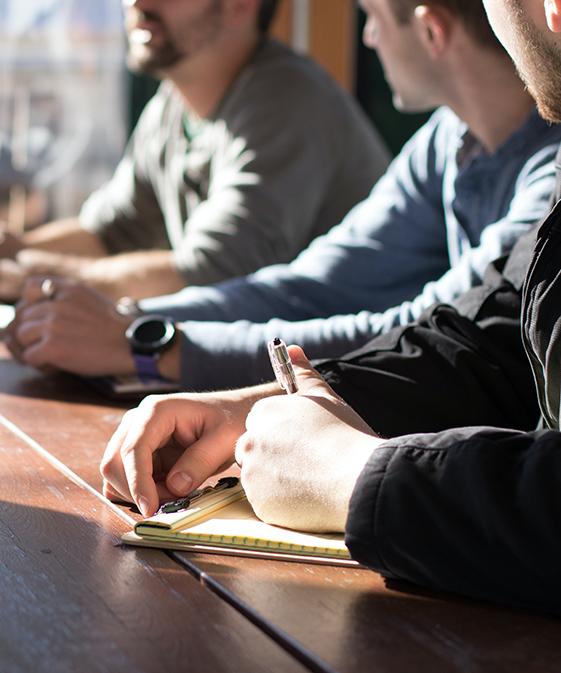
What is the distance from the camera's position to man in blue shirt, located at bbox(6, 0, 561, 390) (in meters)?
1.52

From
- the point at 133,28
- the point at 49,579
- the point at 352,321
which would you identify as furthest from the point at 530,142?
the point at 133,28

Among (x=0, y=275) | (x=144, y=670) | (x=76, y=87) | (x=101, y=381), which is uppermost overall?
(x=144, y=670)

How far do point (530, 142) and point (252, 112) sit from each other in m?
1.03

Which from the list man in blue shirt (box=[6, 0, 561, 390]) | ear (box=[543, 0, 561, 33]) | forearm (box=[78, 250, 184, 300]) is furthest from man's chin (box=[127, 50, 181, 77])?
ear (box=[543, 0, 561, 33])

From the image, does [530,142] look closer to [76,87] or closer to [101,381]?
[101,381]

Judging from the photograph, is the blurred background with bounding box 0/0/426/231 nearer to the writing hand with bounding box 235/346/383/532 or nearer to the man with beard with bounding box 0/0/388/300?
the man with beard with bounding box 0/0/388/300

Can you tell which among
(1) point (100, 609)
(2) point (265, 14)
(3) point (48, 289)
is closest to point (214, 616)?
(1) point (100, 609)

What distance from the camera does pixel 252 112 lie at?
8.30ft

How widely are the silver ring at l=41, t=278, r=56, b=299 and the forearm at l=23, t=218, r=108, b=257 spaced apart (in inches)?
45.0

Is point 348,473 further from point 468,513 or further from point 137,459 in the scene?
point 137,459

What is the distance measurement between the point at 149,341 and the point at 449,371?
0.49m

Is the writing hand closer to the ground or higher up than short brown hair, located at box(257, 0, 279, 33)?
higher up

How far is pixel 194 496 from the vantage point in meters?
0.97

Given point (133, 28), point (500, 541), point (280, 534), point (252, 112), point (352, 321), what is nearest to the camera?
point (500, 541)
